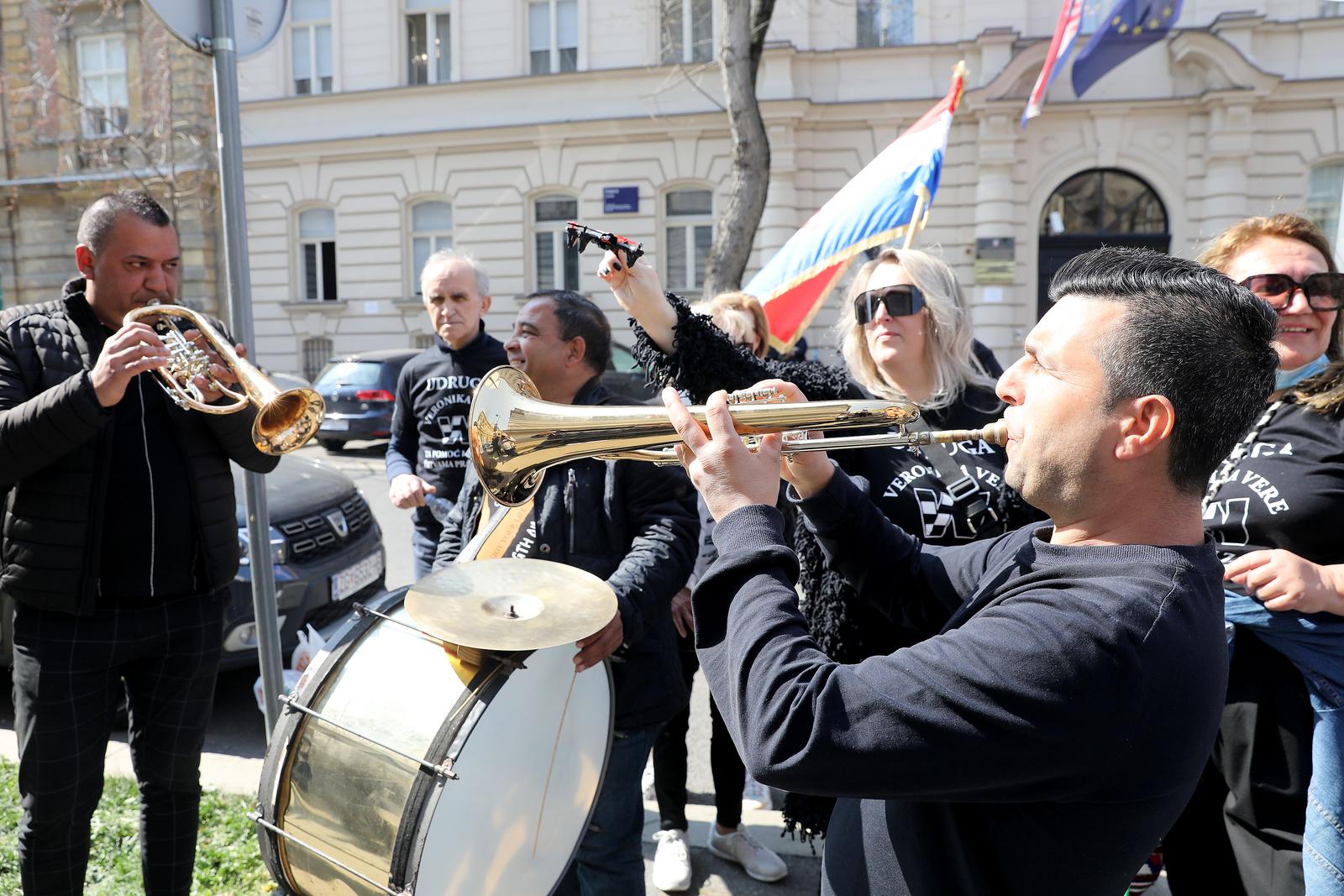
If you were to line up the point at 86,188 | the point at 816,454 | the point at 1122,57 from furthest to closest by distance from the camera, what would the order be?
the point at 86,188 → the point at 1122,57 → the point at 816,454

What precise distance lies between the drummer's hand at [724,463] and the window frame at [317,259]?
18.0 m

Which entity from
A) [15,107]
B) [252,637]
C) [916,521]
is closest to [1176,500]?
[916,521]

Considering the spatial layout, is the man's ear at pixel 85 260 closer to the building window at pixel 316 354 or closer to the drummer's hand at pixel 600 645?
the drummer's hand at pixel 600 645

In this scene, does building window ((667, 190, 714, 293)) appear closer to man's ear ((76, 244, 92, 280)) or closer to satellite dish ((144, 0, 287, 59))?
satellite dish ((144, 0, 287, 59))

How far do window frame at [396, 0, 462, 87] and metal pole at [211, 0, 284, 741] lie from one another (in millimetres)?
16038

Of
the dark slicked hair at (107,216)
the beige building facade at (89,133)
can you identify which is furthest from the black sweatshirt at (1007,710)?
the beige building facade at (89,133)

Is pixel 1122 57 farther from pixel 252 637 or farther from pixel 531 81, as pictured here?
pixel 252 637

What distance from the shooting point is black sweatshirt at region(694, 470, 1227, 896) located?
111 centimetres

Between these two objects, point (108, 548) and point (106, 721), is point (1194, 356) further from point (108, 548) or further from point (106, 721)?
point (106, 721)

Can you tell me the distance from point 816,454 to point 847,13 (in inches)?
641

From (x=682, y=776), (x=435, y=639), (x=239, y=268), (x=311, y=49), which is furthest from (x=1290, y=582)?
(x=311, y=49)

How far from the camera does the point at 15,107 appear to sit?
18641 mm

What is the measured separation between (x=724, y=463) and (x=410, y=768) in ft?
3.16

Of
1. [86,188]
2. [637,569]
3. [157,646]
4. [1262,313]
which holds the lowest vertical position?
[157,646]
